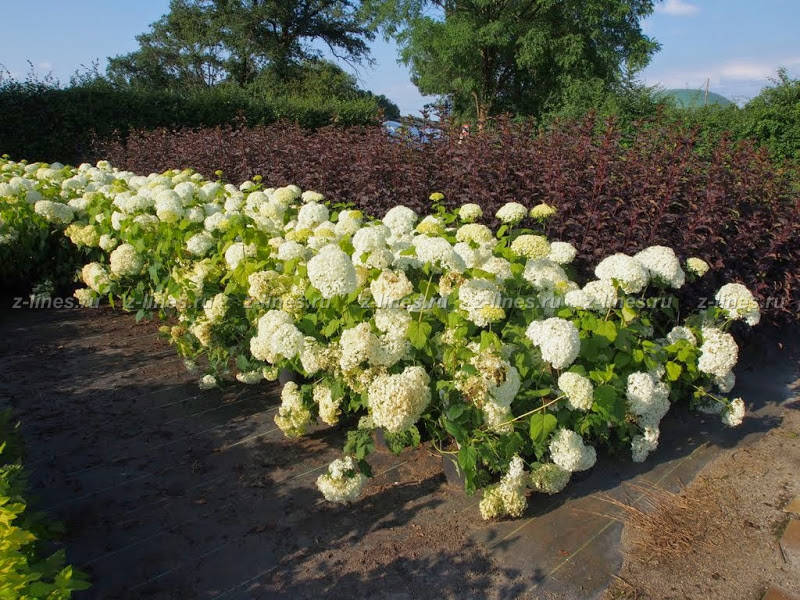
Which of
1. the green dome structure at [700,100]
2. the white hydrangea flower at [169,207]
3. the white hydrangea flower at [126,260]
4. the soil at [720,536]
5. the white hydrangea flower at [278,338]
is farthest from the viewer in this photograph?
the green dome structure at [700,100]

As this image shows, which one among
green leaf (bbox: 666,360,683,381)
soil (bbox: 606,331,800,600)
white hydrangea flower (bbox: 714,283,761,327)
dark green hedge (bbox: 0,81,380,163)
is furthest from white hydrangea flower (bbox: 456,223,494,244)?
dark green hedge (bbox: 0,81,380,163)

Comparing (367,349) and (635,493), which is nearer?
(367,349)

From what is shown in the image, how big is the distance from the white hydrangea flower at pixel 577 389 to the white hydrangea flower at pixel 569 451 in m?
0.16

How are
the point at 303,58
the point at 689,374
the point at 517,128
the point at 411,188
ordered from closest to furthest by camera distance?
the point at 689,374 < the point at 411,188 < the point at 517,128 < the point at 303,58

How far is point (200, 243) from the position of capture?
3332mm

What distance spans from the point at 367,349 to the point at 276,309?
706mm

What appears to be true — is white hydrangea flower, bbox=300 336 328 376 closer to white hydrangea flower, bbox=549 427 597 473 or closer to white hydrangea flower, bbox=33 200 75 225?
white hydrangea flower, bbox=549 427 597 473

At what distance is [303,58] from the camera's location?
2733 cm

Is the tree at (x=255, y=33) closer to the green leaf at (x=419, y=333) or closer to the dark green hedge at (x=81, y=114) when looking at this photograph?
the dark green hedge at (x=81, y=114)

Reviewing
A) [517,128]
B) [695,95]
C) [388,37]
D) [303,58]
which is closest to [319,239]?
[517,128]

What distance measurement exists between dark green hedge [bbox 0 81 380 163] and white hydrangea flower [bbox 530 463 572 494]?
10.1m

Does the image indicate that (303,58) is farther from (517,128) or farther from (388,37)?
(517,128)

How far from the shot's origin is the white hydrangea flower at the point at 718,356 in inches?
102

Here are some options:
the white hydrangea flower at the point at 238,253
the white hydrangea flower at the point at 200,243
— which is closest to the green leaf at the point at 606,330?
the white hydrangea flower at the point at 238,253
